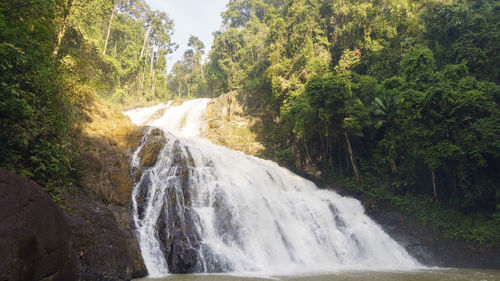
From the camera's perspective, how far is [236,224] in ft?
35.9

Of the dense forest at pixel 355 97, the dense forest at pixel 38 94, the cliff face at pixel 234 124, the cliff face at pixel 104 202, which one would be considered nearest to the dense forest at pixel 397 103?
the dense forest at pixel 355 97

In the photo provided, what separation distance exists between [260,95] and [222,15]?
119 feet

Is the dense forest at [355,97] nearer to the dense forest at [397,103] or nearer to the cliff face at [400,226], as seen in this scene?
the dense forest at [397,103]

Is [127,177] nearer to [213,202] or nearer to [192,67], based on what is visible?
[213,202]

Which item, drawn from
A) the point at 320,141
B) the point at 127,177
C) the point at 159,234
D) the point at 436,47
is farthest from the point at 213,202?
the point at 436,47

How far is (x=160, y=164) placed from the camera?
42.8 ft

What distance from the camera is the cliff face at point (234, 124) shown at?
24.8 meters

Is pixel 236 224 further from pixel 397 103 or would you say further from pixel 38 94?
pixel 397 103

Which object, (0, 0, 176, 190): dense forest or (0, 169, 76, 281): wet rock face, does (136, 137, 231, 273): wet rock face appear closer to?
(0, 0, 176, 190): dense forest

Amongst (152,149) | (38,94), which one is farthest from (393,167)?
(38,94)

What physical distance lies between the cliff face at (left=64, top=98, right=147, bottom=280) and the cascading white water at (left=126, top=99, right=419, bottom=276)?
22.5 inches

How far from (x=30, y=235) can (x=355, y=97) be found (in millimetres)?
17983

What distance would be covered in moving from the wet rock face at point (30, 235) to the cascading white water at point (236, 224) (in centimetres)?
407

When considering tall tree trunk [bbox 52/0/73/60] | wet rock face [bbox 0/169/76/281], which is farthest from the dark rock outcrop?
tall tree trunk [bbox 52/0/73/60]
